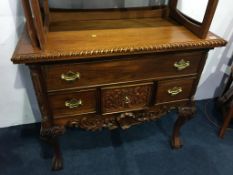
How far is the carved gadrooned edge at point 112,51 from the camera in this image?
0.81 meters

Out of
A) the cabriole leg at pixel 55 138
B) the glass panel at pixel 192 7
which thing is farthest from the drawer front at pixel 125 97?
the glass panel at pixel 192 7

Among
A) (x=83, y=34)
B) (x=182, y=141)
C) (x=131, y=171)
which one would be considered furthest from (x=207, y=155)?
(x=83, y=34)

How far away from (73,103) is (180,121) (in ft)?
2.30

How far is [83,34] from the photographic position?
1010mm

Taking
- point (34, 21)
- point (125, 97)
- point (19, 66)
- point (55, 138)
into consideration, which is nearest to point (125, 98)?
point (125, 97)

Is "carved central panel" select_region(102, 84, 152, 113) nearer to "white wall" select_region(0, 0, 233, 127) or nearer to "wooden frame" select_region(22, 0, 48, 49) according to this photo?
"wooden frame" select_region(22, 0, 48, 49)

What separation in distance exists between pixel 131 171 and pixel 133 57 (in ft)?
2.40

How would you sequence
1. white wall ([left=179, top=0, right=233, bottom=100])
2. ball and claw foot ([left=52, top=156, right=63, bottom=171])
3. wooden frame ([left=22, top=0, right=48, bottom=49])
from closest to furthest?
wooden frame ([left=22, top=0, right=48, bottom=49]) < ball and claw foot ([left=52, top=156, right=63, bottom=171]) < white wall ([left=179, top=0, right=233, bottom=100])

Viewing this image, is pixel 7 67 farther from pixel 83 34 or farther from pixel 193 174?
pixel 193 174

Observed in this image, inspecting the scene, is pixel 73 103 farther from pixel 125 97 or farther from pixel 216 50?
pixel 216 50

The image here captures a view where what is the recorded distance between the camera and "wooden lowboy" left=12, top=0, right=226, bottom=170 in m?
0.88

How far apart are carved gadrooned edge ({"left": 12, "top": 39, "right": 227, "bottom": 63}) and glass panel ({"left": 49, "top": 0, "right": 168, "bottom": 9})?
Result: 433 millimetres

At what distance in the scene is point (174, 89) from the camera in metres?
1.14

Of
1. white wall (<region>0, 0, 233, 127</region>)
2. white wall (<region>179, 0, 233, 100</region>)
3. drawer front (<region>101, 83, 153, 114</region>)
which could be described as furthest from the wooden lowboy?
white wall (<region>179, 0, 233, 100</region>)
